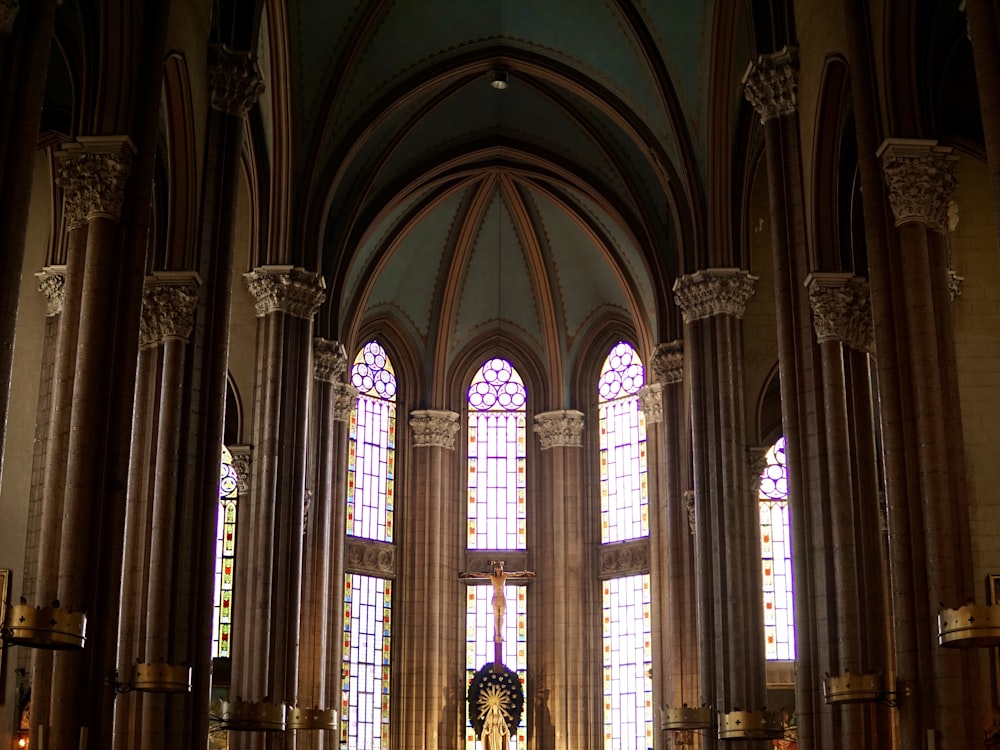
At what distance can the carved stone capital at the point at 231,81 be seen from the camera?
19891mm

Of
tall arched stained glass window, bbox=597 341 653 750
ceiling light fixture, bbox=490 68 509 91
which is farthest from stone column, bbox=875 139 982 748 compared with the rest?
tall arched stained glass window, bbox=597 341 653 750

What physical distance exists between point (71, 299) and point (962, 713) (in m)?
9.99

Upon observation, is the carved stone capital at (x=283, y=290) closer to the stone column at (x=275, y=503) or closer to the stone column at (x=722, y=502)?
the stone column at (x=275, y=503)

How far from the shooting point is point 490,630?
35.0 meters

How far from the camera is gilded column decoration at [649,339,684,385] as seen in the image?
30.1 m

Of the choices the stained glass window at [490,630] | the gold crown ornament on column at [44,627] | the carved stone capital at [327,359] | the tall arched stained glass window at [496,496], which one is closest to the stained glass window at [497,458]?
the tall arched stained glass window at [496,496]

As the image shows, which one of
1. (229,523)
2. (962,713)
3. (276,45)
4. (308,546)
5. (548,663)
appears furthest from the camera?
(548,663)

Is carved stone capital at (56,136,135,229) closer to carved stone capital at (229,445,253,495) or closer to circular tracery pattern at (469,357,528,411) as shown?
carved stone capital at (229,445,253,495)

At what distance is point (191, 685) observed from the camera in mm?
17578

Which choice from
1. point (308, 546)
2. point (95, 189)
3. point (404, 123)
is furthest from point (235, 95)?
point (308, 546)

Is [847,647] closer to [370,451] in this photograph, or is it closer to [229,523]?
[229,523]

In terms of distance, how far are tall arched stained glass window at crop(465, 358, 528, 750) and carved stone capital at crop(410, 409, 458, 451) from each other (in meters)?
1.05

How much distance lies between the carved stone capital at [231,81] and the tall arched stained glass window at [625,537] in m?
17.4

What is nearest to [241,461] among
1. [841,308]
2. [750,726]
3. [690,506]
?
[690,506]
